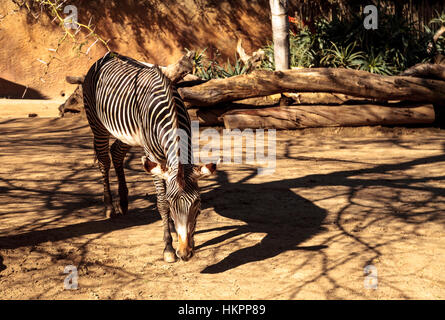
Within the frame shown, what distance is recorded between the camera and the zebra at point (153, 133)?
14.4 ft

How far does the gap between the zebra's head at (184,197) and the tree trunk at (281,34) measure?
7218mm

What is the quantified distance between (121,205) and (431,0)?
12758 millimetres

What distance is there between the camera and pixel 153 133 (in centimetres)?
516

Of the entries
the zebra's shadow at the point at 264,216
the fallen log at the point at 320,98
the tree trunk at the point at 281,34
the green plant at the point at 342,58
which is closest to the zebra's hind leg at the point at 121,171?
the zebra's shadow at the point at 264,216

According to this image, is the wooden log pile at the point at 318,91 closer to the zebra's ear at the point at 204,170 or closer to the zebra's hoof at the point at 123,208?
the zebra's hoof at the point at 123,208

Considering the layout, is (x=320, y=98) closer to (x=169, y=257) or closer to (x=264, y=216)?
(x=264, y=216)

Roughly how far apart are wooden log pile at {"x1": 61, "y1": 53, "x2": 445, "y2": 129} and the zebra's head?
238 inches

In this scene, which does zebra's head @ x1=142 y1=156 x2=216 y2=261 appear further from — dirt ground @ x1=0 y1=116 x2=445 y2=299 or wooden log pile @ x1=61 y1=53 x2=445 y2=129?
wooden log pile @ x1=61 y1=53 x2=445 y2=129

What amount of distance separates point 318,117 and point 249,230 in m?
5.19

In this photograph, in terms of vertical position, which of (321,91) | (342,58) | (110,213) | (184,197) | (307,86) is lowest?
(110,213)

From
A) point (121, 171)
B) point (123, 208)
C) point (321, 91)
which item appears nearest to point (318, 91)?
point (321, 91)

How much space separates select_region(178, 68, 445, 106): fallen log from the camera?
1053 cm

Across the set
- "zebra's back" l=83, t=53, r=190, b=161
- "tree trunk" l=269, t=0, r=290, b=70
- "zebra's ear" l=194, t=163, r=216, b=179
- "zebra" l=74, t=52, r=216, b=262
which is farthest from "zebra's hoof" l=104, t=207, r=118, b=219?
"tree trunk" l=269, t=0, r=290, b=70

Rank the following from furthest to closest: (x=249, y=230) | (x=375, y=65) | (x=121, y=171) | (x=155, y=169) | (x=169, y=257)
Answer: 1. (x=375, y=65)
2. (x=121, y=171)
3. (x=249, y=230)
4. (x=169, y=257)
5. (x=155, y=169)
